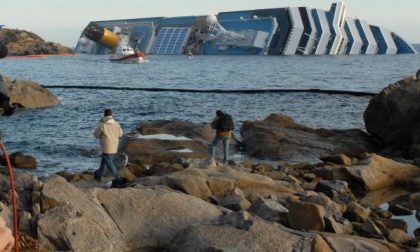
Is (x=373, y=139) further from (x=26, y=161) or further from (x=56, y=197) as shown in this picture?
(x=56, y=197)

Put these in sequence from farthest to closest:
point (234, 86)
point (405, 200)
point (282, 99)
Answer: point (234, 86)
point (282, 99)
point (405, 200)

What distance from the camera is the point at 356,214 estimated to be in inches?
360

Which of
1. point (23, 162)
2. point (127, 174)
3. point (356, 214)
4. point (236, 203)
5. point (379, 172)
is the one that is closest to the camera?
point (236, 203)

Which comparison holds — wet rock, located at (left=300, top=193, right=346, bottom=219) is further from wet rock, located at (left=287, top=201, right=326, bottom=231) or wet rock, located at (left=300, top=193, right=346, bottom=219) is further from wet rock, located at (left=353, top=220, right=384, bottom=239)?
wet rock, located at (left=287, top=201, right=326, bottom=231)

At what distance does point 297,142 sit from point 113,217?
11.0m

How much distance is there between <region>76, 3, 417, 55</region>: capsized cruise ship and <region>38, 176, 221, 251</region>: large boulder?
3656 inches

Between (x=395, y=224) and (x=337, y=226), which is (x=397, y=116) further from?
(x=337, y=226)

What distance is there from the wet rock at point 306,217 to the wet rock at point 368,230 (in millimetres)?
704

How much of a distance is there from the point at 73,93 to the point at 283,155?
2915 centimetres

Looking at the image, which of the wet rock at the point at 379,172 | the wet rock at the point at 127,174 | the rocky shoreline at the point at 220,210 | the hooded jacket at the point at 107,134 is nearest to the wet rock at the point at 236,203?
the rocky shoreline at the point at 220,210

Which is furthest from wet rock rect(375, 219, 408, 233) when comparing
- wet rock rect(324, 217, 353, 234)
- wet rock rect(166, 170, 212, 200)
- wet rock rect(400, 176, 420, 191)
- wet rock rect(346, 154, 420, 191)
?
wet rock rect(400, 176, 420, 191)

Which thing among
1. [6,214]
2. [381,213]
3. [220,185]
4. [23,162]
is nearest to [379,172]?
[381,213]

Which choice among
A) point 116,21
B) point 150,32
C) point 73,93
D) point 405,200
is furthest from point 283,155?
point 116,21

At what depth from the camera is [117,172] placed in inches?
453
